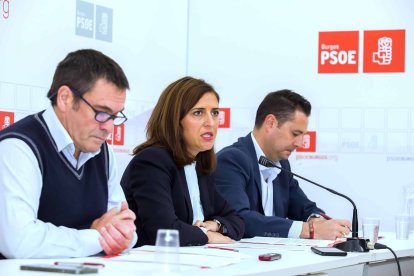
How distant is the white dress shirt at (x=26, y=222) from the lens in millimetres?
2283

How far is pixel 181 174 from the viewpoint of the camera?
10.8ft

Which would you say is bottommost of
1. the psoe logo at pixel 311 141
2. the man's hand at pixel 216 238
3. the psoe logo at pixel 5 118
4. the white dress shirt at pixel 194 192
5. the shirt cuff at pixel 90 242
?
the man's hand at pixel 216 238

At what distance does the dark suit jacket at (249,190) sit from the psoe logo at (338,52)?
4.48ft

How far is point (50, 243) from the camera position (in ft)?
7.52

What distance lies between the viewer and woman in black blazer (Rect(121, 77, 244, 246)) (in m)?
3.05

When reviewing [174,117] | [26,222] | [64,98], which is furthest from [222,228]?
[26,222]

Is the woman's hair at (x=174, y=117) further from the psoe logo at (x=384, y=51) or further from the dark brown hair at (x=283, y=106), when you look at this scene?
the psoe logo at (x=384, y=51)

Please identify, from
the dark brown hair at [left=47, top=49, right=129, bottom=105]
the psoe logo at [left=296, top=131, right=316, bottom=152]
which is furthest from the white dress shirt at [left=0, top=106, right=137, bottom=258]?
the psoe logo at [left=296, top=131, right=316, bottom=152]

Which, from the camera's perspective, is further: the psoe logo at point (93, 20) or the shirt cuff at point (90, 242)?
the psoe logo at point (93, 20)

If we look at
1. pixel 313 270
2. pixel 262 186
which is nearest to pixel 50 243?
pixel 313 270

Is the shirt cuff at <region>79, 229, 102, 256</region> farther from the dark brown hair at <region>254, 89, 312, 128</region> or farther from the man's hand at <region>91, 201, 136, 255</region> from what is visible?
the dark brown hair at <region>254, 89, 312, 128</region>

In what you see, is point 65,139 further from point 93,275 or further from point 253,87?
point 253,87

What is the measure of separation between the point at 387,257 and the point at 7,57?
225cm

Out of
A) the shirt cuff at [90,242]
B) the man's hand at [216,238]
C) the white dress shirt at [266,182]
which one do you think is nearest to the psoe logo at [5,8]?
the white dress shirt at [266,182]
